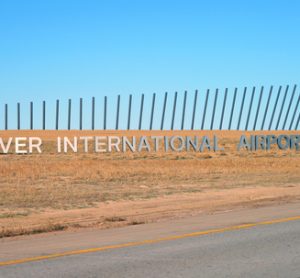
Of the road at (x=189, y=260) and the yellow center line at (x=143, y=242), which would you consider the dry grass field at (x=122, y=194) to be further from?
the road at (x=189, y=260)

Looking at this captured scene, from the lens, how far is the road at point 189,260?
30.0 feet

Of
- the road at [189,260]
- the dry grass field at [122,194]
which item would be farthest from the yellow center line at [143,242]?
the dry grass field at [122,194]

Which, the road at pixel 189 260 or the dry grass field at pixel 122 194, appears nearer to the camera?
the road at pixel 189 260

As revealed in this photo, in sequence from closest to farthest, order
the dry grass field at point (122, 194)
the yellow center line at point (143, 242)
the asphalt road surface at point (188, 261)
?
the asphalt road surface at point (188, 261), the yellow center line at point (143, 242), the dry grass field at point (122, 194)

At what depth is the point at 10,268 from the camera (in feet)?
31.8

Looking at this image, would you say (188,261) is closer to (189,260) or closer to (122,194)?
(189,260)

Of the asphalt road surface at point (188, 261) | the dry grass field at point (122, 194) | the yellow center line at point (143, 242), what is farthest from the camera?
the dry grass field at point (122, 194)

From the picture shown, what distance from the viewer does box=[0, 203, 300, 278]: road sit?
360 inches

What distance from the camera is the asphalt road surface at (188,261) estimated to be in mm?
9117

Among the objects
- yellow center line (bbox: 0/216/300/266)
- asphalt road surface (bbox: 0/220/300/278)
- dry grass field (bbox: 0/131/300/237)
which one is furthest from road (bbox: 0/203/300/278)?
dry grass field (bbox: 0/131/300/237)

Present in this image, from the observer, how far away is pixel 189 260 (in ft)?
33.1

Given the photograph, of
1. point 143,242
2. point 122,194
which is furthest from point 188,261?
point 122,194

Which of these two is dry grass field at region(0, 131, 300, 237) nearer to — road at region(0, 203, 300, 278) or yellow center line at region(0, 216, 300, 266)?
yellow center line at region(0, 216, 300, 266)

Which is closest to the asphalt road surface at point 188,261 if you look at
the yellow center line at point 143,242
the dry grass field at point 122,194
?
the yellow center line at point 143,242
